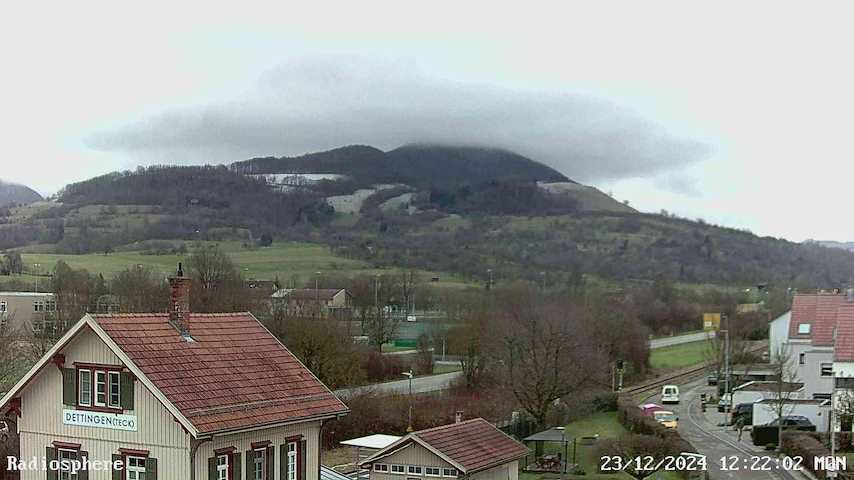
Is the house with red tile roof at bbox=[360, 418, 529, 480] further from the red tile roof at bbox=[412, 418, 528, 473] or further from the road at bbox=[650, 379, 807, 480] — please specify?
the road at bbox=[650, 379, 807, 480]

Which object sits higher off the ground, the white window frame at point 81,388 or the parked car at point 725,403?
the white window frame at point 81,388

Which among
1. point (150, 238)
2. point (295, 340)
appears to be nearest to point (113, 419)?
point (295, 340)

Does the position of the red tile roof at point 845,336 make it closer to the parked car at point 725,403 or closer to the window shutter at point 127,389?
the parked car at point 725,403

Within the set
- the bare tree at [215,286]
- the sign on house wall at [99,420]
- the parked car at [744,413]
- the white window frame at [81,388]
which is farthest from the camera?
the bare tree at [215,286]

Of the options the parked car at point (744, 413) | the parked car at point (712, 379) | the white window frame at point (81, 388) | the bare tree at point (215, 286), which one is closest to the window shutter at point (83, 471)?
the white window frame at point (81, 388)

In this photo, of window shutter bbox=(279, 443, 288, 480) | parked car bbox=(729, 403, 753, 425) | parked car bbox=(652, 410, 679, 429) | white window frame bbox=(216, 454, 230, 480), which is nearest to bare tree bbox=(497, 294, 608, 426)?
parked car bbox=(652, 410, 679, 429)

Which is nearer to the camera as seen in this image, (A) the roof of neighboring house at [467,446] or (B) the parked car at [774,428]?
(A) the roof of neighboring house at [467,446]
